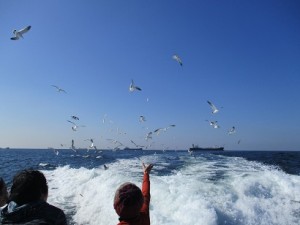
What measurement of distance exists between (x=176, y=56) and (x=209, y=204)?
5.98 metres

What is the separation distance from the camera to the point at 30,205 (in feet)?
6.46

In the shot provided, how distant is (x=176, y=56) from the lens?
1217 centimetres

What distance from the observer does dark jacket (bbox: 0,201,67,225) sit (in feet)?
6.32

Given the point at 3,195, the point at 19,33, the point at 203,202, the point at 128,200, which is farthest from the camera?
the point at 19,33

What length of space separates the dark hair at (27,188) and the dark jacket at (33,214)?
51 millimetres

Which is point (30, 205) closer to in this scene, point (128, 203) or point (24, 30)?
point (128, 203)

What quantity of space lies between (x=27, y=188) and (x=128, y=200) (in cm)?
70

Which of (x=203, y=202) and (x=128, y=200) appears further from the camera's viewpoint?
(x=203, y=202)

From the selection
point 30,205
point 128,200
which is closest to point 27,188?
point 30,205

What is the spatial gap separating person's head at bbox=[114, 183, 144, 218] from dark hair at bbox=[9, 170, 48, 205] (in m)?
0.53

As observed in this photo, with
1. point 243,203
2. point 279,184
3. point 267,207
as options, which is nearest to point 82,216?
point 243,203

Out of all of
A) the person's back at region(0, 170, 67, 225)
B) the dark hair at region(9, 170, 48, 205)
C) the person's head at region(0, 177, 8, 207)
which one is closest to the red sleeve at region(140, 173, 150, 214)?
the person's back at region(0, 170, 67, 225)

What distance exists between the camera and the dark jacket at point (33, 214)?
1.93 metres

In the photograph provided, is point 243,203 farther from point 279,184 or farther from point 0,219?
point 0,219
